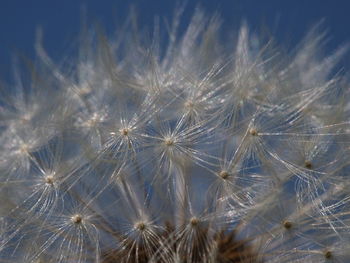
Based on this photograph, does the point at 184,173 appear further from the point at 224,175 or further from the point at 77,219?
the point at 77,219

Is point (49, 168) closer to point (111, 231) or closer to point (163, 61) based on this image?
point (111, 231)

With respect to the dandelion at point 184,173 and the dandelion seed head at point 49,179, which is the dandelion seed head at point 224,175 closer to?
the dandelion at point 184,173

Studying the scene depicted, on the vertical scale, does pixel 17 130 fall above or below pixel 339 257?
above

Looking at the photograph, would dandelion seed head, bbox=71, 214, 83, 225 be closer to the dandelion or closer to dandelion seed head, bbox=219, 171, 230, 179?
the dandelion

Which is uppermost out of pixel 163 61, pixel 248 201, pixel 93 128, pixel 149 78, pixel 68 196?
pixel 163 61

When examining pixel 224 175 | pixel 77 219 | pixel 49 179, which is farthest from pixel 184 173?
pixel 49 179

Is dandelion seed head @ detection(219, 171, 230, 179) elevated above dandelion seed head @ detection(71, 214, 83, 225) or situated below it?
above

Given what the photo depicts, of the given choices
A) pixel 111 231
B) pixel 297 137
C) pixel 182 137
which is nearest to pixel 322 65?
pixel 297 137

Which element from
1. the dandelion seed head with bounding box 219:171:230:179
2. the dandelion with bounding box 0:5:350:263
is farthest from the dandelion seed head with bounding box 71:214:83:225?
the dandelion seed head with bounding box 219:171:230:179
